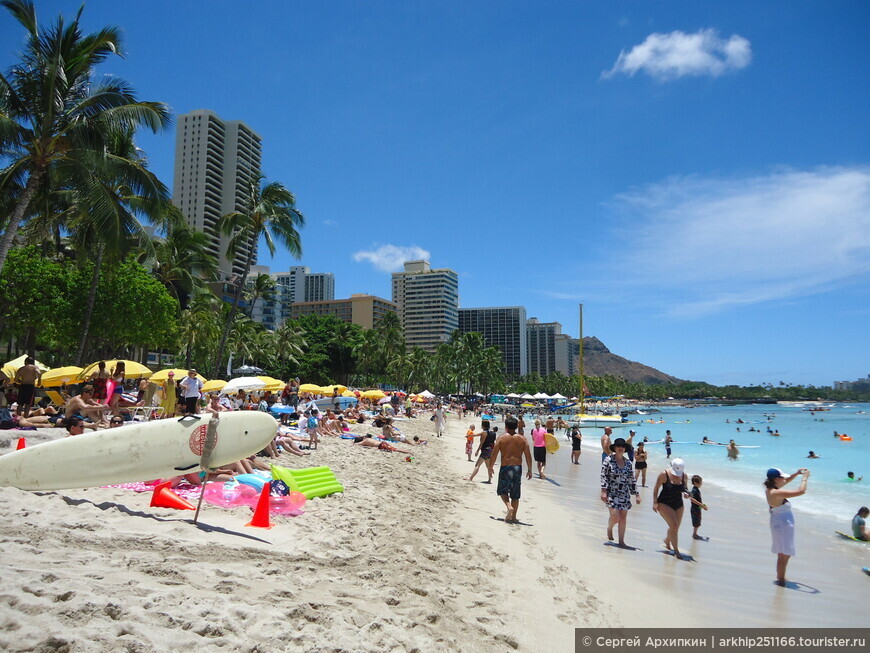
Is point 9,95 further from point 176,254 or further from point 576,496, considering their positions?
point 176,254

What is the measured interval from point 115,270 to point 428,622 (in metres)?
24.7

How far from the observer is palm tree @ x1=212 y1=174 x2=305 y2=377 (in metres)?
23.1

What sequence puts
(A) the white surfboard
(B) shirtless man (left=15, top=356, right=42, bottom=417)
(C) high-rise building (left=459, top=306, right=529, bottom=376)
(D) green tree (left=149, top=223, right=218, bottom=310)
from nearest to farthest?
(A) the white surfboard
(B) shirtless man (left=15, top=356, right=42, bottom=417)
(D) green tree (left=149, top=223, right=218, bottom=310)
(C) high-rise building (left=459, top=306, right=529, bottom=376)

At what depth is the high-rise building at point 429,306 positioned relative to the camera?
513 ft

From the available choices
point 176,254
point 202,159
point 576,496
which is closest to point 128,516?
point 576,496

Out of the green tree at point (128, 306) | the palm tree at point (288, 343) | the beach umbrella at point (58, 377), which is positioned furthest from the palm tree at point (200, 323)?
the beach umbrella at point (58, 377)

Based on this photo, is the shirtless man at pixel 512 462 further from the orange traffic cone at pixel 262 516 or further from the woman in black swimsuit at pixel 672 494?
the orange traffic cone at pixel 262 516

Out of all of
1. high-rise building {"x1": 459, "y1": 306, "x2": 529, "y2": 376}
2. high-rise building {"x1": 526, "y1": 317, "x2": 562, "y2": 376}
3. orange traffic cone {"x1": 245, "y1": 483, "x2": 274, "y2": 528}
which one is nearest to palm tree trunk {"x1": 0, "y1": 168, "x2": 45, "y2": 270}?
orange traffic cone {"x1": 245, "y1": 483, "x2": 274, "y2": 528}

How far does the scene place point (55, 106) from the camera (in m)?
11.1

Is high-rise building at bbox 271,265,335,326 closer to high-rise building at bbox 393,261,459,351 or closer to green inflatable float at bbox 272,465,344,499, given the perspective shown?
high-rise building at bbox 393,261,459,351

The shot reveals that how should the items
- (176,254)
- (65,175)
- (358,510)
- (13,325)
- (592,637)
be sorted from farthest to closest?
(176,254)
(13,325)
(65,175)
(358,510)
(592,637)

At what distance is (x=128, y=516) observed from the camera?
5.33m

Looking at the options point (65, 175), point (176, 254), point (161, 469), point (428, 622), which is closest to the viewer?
point (428, 622)

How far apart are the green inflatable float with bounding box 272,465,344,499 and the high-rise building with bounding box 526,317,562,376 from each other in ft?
619
